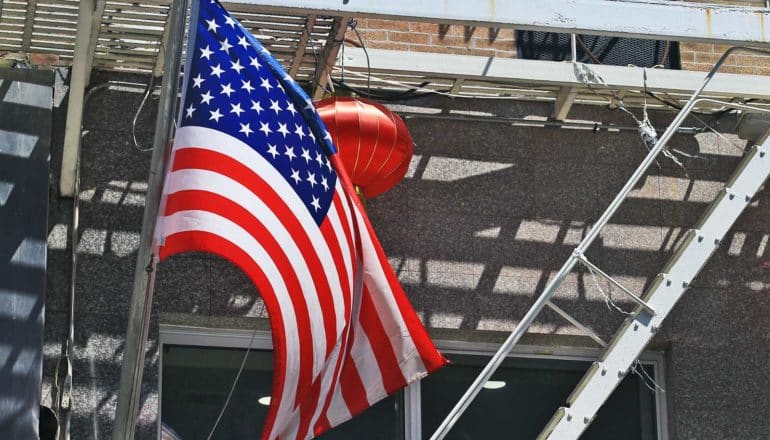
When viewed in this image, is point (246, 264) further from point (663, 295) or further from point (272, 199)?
point (663, 295)

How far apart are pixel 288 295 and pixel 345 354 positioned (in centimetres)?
85

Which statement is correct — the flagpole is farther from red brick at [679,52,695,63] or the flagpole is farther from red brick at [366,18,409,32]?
red brick at [679,52,695,63]

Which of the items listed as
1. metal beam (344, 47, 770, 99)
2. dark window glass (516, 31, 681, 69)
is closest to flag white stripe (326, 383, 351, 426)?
metal beam (344, 47, 770, 99)

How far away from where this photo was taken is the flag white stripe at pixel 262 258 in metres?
6.52

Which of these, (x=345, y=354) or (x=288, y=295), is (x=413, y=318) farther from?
(x=288, y=295)

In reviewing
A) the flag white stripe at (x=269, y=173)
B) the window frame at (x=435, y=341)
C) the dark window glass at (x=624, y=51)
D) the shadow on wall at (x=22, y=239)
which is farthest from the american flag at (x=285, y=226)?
the dark window glass at (x=624, y=51)

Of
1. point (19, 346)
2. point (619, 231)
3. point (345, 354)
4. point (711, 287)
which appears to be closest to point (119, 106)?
point (19, 346)

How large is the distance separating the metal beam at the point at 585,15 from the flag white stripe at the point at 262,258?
5.51 feet

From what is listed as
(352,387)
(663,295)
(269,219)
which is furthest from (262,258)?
(663,295)

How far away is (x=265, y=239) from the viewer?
679cm

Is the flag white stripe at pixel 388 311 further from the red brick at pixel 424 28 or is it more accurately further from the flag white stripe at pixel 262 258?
the red brick at pixel 424 28

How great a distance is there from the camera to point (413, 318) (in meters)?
7.57

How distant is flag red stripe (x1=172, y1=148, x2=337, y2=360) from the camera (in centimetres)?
666

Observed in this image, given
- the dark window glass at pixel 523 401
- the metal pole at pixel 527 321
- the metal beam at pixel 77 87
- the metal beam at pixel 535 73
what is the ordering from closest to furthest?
1. the metal beam at pixel 77 87
2. the metal pole at pixel 527 321
3. the metal beam at pixel 535 73
4. the dark window glass at pixel 523 401
